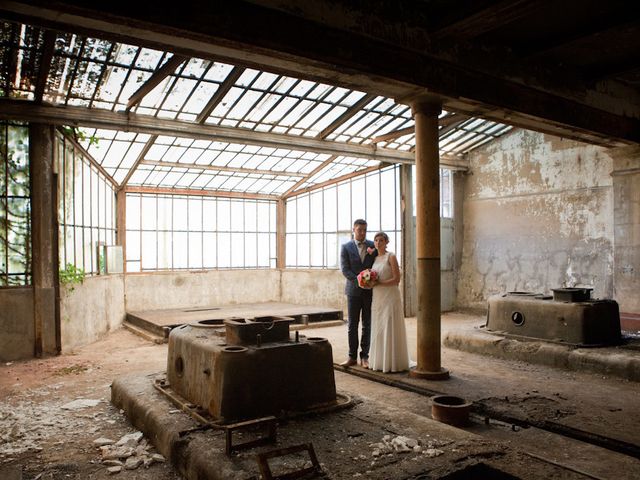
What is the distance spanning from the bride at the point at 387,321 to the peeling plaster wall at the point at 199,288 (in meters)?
9.12

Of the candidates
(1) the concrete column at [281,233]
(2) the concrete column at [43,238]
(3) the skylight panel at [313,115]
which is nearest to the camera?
(2) the concrete column at [43,238]

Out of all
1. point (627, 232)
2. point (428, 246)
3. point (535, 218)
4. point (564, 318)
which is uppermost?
point (535, 218)

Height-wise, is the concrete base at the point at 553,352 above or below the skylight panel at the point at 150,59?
below

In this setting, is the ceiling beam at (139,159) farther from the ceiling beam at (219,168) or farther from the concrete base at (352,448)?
the concrete base at (352,448)

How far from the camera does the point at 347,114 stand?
33.5 ft

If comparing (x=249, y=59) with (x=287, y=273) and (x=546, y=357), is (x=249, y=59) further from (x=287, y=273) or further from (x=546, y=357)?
(x=287, y=273)

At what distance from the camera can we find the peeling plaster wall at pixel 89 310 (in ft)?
28.9

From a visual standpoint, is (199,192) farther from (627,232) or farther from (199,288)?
(627,232)

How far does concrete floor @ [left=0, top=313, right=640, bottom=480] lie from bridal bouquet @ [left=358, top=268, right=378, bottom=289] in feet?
4.00

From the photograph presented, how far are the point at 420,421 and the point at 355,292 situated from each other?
298cm

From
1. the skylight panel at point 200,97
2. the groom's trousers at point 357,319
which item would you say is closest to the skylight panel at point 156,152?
the skylight panel at point 200,97

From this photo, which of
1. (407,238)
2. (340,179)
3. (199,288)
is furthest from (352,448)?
(199,288)

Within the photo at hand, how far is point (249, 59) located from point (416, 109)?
2408 millimetres

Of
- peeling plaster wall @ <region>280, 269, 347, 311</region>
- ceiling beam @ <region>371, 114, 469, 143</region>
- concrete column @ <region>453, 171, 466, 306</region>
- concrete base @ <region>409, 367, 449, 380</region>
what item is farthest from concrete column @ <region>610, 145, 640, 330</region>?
peeling plaster wall @ <region>280, 269, 347, 311</region>
